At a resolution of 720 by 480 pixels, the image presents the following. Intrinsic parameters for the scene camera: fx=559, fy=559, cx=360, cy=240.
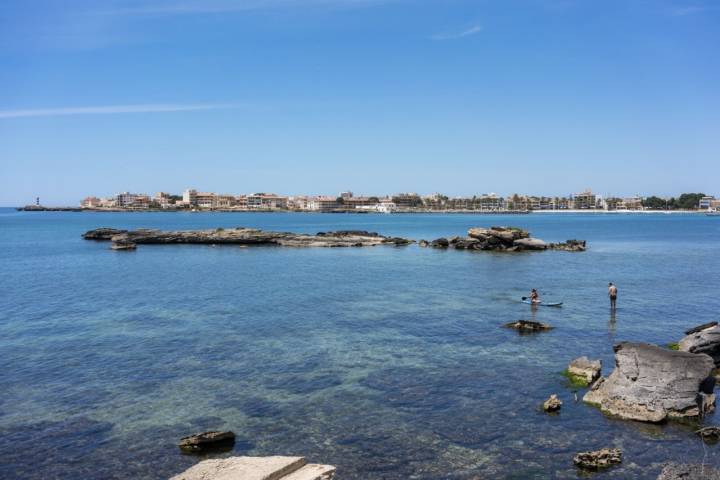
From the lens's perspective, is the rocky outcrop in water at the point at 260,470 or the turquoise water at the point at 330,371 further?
the turquoise water at the point at 330,371

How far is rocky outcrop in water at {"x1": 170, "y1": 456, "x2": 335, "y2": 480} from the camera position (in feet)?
41.2

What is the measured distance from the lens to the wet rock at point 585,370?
23.1 metres

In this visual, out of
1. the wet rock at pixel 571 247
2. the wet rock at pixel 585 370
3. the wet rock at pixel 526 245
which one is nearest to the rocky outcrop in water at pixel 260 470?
the wet rock at pixel 585 370

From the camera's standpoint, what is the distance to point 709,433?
18.0 m

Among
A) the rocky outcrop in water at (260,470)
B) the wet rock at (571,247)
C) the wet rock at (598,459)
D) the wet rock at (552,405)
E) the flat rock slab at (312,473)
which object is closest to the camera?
the flat rock slab at (312,473)

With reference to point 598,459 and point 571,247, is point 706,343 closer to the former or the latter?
point 598,459

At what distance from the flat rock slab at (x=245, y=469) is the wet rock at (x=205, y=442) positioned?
3.53m

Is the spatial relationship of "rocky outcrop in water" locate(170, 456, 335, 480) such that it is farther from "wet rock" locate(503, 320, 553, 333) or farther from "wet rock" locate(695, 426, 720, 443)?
"wet rock" locate(503, 320, 553, 333)

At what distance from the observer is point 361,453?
55.8 ft

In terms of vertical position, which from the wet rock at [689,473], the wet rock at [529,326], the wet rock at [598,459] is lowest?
the wet rock at [598,459]

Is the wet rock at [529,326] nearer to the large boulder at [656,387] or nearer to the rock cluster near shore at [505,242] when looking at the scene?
the large boulder at [656,387]

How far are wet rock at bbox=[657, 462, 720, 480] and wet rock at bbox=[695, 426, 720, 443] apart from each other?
6259 mm

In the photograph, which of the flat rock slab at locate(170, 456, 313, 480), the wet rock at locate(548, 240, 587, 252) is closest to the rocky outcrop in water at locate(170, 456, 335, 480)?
the flat rock slab at locate(170, 456, 313, 480)

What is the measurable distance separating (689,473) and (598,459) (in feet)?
13.1
